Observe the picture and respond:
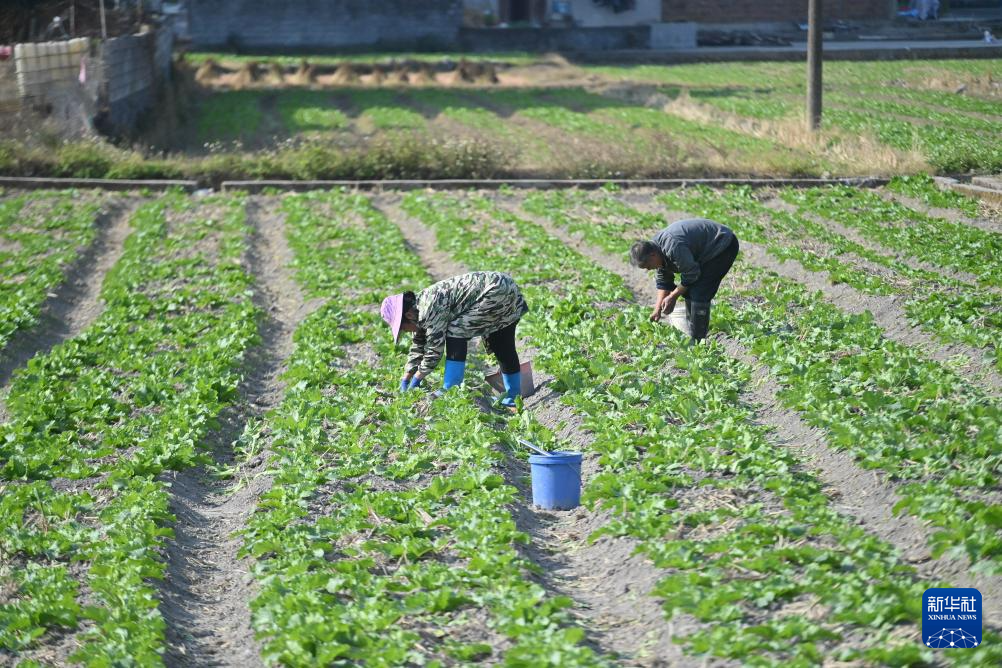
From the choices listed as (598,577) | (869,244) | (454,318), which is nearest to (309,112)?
(869,244)

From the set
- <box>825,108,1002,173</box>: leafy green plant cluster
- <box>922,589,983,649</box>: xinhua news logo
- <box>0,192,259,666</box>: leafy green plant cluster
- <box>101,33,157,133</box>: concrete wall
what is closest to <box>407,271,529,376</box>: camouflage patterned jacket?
<box>0,192,259,666</box>: leafy green plant cluster

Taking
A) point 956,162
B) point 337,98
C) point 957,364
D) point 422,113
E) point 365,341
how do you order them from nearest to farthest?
point 957,364 → point 365,341 → point 956,162 → point 422,113 → point 337,98

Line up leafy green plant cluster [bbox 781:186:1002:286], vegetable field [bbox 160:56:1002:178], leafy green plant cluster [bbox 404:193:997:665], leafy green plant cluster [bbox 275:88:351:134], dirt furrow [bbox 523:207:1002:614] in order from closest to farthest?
leafy green plant cluster [bbox 404:193:997:665], dirt furrow [bbox 523:207:1002:614], leafy green plant cluster [bbox 781:186:1002:286], vegetable field [bbox 160:56:1002:178], leafy green plant cluster [bbox 275:88:351:134]

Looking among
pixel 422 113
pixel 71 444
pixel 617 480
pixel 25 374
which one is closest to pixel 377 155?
pixel 422 113

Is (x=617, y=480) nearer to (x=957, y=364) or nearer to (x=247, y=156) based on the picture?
(x=957, y=364)

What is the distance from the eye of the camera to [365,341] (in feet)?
41.5

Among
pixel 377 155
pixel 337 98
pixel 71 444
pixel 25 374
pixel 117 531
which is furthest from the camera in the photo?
pixel 337 98

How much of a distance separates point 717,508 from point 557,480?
3.84 feet

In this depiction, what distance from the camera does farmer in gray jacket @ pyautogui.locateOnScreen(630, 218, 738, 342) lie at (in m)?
10.8

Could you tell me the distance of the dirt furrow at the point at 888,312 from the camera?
10172 millimetres

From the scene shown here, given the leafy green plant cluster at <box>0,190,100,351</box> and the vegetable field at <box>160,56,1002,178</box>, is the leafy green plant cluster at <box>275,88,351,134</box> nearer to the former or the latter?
the vegetable field at <box>160,56,1002,178</box>

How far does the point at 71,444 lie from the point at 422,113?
85.7 ft

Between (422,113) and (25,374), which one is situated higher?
(422,113)

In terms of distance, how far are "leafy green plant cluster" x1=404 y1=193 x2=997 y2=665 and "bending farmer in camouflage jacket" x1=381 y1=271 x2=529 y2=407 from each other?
80 centimetres
